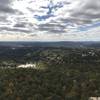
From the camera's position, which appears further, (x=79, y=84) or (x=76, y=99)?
(x=79, y=84)

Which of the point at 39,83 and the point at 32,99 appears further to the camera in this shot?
the point at 39,83

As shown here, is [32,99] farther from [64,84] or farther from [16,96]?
[64,84]

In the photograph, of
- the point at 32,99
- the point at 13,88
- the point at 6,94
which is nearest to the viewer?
the point at 32,99

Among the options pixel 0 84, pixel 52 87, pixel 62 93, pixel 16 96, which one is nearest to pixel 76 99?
pixel 62 93

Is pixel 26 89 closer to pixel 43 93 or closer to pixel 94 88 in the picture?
pixel 43 93

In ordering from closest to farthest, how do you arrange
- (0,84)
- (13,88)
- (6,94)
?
(6,94)
(13,88)
(0,84)

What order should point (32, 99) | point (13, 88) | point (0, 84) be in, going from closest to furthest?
point (32, 99) < point (13, 88) < point (0, 84)

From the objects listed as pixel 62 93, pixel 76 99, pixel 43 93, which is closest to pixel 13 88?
pixel 43 93

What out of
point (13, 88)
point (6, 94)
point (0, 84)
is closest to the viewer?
point (6, 94)

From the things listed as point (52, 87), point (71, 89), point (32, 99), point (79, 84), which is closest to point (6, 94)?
point (32, 99)
